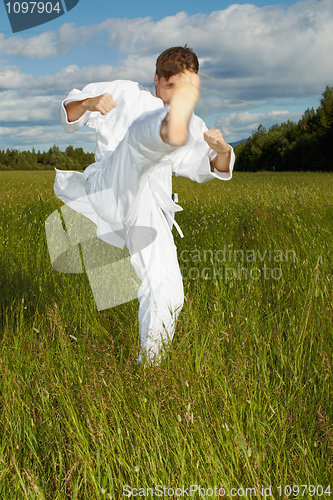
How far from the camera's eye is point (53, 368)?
68.6 inches

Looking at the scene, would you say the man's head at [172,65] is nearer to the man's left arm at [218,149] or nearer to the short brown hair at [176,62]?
the short brown hair at [176,62]

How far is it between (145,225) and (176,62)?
32.9 inches

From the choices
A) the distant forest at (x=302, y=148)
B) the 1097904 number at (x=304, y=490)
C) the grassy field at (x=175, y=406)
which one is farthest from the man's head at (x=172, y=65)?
the distant forest at (x=302, y=148)

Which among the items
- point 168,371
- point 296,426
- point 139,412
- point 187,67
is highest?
point 187,67

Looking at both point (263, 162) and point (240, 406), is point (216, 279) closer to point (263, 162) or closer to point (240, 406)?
point (240, 406)

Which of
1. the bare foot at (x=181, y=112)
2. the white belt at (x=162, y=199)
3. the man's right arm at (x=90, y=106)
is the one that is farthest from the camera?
the white belt at (x=162, y=199)

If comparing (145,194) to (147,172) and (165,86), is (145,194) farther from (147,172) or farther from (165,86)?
(165,86)

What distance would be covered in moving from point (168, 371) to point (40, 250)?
2.50 m

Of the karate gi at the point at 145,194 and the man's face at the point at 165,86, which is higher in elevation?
the man's face at the point at 165,86

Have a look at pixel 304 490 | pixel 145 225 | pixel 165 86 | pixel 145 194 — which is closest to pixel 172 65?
pixel 165 86

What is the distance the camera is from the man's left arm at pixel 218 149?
178 cm

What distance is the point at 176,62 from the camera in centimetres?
168

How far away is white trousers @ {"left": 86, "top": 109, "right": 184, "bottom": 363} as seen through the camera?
1648 millimetres

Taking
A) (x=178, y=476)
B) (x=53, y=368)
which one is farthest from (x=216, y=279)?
→ (x=178, y=476)
